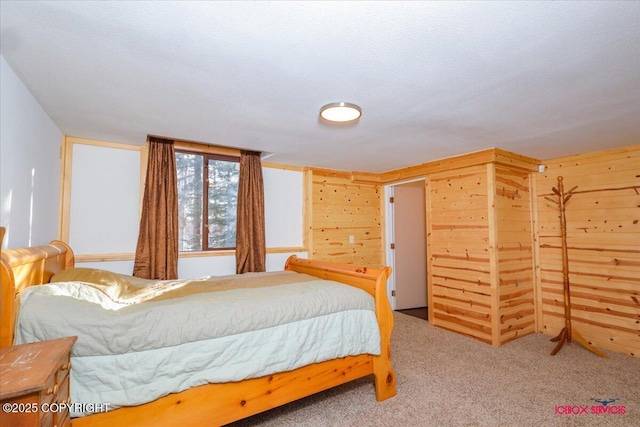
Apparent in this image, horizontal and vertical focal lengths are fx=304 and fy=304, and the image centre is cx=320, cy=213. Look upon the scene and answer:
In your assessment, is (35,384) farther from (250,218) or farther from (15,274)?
(250,218)

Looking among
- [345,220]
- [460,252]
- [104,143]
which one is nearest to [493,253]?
[460,252]

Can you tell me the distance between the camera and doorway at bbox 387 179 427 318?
507 cm

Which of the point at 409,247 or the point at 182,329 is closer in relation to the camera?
the point at 182,329

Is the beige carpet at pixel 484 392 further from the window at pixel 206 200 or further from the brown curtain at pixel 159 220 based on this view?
the window at pixel 206 200

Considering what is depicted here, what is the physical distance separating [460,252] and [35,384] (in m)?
3.88

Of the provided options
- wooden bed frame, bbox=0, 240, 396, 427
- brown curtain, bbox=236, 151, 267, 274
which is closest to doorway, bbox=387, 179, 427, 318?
brown curtain, bbox=236, 151, 267, 274

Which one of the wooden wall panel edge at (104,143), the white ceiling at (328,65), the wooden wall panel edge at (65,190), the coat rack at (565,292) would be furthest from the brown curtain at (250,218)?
the coat rack at (565,292)

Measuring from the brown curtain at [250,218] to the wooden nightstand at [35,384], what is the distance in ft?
7.62

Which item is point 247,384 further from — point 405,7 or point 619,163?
point 619,163

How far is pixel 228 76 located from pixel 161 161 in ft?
6.01

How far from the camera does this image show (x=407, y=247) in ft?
17.0

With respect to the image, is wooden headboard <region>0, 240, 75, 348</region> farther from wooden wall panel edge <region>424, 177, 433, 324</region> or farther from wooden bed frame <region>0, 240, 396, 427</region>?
wooden wall panel edge <region>424, 177, 433, 324</region>

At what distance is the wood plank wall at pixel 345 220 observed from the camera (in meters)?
4.55

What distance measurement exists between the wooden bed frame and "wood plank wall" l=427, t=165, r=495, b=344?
1.76m
